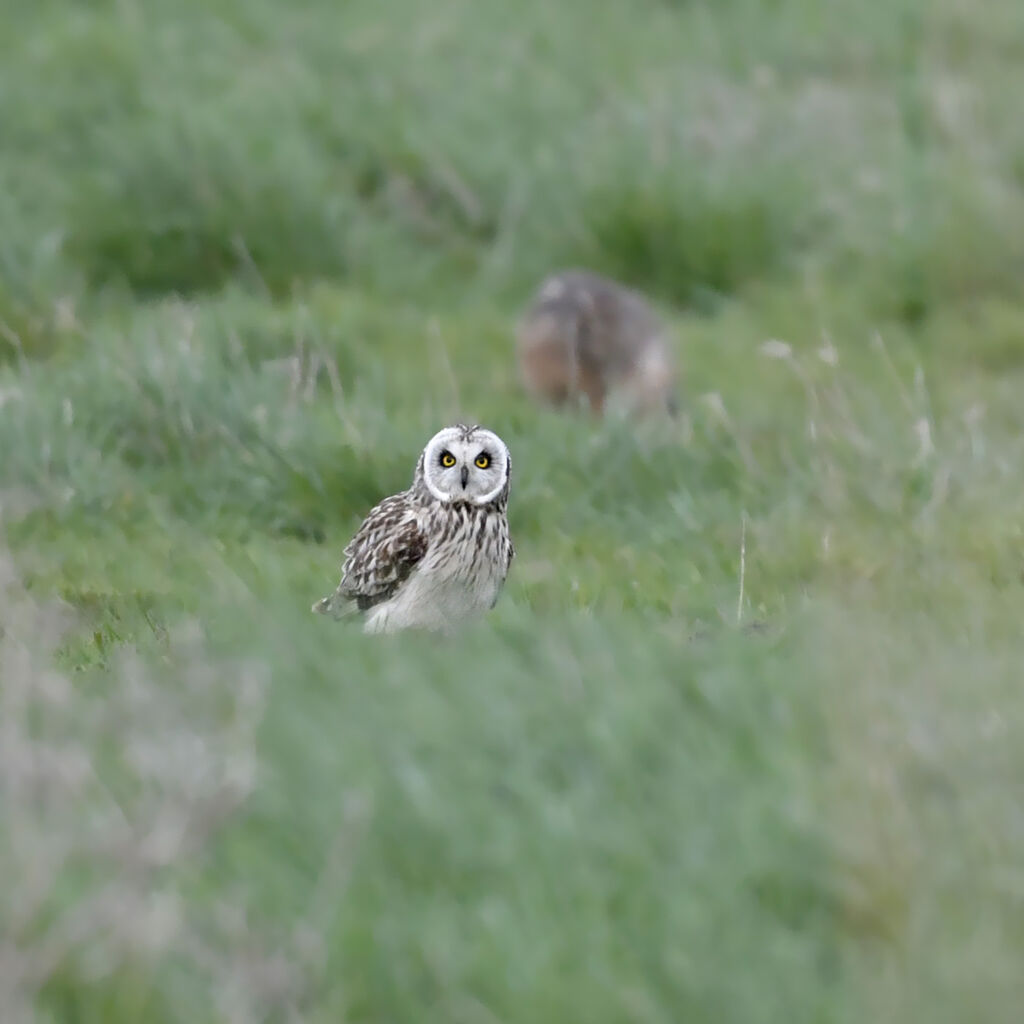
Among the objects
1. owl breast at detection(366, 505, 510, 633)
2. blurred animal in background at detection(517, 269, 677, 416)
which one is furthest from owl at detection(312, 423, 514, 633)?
blurred animal in background at detection(517, 269, 677, 416)

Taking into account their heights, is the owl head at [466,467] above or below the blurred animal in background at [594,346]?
above

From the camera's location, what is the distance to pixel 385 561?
17.7 ft

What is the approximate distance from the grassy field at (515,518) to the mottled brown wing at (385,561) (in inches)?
10.2

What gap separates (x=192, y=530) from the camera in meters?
6.35

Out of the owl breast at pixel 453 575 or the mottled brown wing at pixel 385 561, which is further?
the mottled brown wing at pixel 385 561

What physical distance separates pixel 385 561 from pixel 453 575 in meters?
0.24

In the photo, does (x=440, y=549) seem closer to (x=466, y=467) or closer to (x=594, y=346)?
(x=466, y=467)

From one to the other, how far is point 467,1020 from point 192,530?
3.52 meters

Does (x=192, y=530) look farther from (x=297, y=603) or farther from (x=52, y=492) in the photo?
(x=297, y=603)

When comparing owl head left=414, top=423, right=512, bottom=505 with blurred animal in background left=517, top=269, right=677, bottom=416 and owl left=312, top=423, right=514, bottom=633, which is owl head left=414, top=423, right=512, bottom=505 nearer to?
owl left=312, top=423, right=514, bottom=633

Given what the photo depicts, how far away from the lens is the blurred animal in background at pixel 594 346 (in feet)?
28.1

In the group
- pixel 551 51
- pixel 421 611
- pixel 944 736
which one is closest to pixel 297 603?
pixel 421 611

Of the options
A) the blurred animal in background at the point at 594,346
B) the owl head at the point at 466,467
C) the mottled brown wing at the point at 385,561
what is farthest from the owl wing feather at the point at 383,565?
the blurred animal in background at the point at 594,346

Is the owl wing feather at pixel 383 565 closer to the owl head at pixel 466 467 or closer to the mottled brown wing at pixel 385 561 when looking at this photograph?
the mottled brown wing at pixel 385 561
